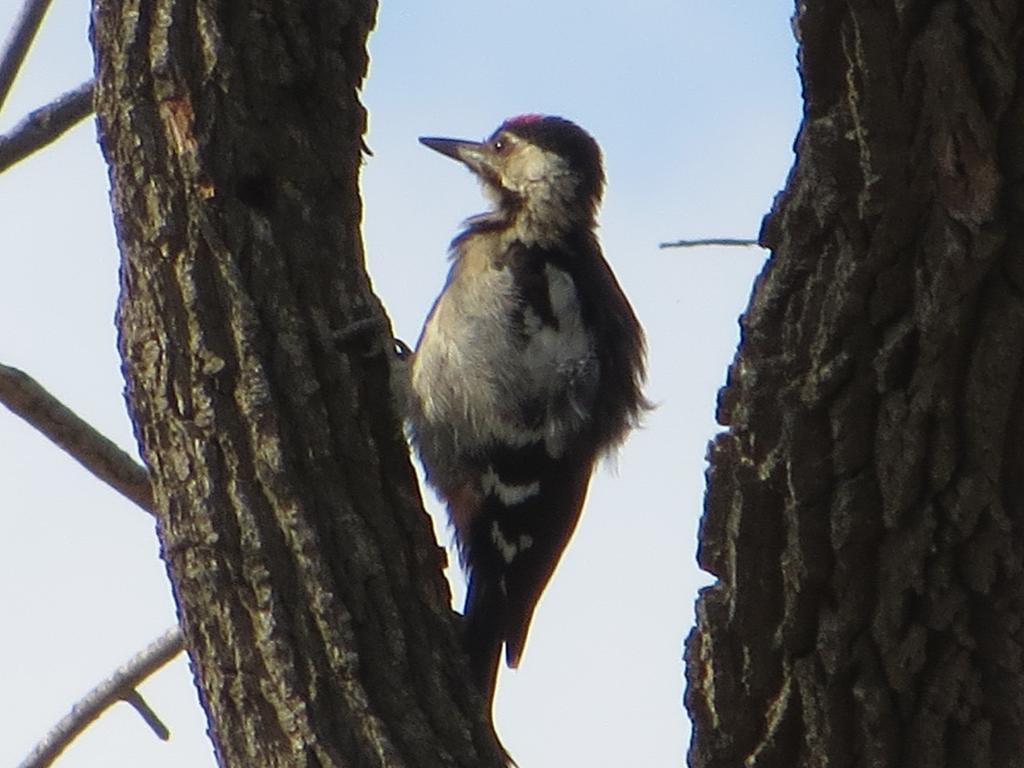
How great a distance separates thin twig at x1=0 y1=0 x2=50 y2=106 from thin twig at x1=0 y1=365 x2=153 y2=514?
85cm

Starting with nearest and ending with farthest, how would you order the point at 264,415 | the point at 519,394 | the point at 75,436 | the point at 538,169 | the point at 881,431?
the point at 881,431 → the point at 264,415 → the point at 75,436 → the point at 519,394 → the point at 538,169

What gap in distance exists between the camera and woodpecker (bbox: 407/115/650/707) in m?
4.70

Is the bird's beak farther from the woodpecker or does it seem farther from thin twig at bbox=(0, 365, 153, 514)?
thin twig at bbox=(0, 365, 153, 514)

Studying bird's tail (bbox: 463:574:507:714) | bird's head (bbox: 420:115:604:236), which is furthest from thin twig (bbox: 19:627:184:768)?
bird's head (bbox: 420:115:604:236)

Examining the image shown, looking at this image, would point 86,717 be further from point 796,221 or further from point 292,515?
point 796,221

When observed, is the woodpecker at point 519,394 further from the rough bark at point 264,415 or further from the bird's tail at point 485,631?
the rough bark at point 264,415

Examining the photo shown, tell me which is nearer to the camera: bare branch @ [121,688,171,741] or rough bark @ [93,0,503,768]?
rough bark @ [93,0,503,768]

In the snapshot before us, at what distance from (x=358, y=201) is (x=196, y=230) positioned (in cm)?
50

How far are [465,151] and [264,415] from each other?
2943 mm

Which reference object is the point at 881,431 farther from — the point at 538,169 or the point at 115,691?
the point at 538,169

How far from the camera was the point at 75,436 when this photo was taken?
151 inches

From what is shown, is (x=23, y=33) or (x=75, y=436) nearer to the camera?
(x=75, y=436)

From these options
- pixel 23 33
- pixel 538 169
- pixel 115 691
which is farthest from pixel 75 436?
pixel 538 169

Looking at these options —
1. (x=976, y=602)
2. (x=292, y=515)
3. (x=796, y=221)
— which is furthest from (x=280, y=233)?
(x=976, y=602)
